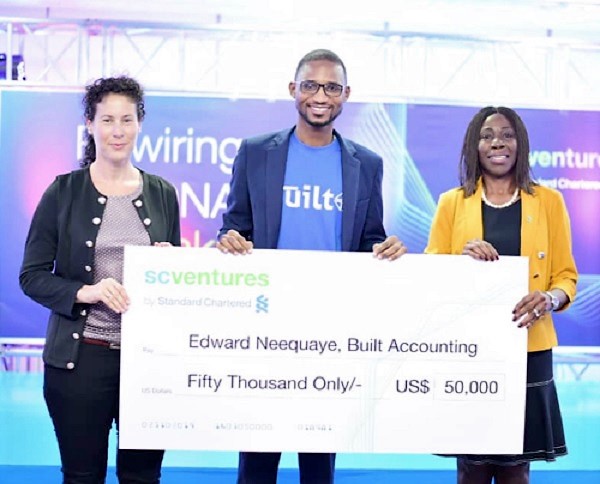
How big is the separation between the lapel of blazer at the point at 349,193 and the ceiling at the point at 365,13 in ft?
20.3

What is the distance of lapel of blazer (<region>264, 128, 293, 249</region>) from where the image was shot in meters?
3.04

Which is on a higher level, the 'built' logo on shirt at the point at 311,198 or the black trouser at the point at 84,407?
the 'built' logo on shirt at the point at 311,198

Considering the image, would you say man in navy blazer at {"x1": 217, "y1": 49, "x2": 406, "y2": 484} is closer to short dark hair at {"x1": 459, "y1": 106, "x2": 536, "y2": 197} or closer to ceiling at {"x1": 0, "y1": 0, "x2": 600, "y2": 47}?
short dark hair at {"x1": 459, "y1": 106, "x2": 536, "y2": 197}

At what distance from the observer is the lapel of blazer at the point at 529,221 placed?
3.01 metres

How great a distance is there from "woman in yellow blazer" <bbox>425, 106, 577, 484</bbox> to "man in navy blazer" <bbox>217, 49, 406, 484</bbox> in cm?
30

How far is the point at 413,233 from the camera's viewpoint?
241 inches

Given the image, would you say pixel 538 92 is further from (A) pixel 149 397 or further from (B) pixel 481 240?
(A) pixel 149 397

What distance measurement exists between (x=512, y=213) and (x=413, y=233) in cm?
306

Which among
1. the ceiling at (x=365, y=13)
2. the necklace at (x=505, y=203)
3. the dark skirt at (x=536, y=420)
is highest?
the ceiling at (x=365, y=13)

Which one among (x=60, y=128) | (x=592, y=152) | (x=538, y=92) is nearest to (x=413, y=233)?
(x=592, y=152)

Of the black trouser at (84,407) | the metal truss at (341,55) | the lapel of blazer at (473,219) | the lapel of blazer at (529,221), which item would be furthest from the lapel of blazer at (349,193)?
the metal truss at (341,55)

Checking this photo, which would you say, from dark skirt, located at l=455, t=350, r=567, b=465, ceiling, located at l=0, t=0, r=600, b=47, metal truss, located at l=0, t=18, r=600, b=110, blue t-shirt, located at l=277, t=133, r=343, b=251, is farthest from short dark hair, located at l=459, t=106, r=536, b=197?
ceiling, located at l=0, t=0, r=600, b=47

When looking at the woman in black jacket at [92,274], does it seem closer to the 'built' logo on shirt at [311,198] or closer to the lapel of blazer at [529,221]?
the 'built' logo on shirt at [311,198]

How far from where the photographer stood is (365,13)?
9.44 m
